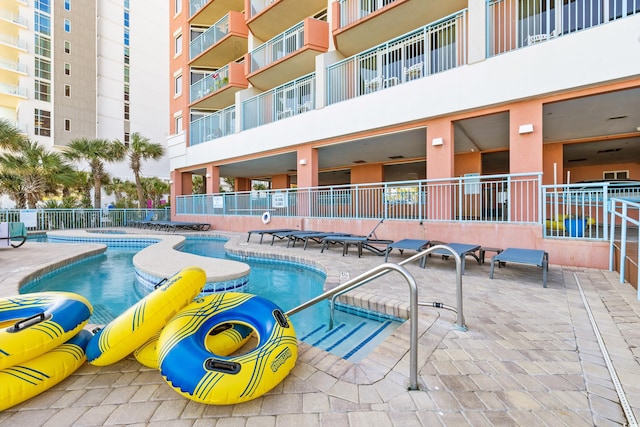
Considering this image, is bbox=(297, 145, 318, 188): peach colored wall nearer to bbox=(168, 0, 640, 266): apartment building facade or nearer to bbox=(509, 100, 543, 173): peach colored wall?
bbox=(168, 0, 640, 266): apartment building facade

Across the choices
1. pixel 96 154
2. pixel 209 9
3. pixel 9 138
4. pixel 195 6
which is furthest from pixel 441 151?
pixel 9 138

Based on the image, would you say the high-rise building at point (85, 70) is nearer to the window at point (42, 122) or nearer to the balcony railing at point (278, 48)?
the window at point (42, 122)

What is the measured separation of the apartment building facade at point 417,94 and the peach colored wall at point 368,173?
0.06 meters

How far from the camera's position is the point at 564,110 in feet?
25.6

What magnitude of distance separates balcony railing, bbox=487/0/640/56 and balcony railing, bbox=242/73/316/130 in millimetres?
6426

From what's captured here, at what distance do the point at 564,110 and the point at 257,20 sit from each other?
1271 centimetres

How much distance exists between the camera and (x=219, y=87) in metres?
16.2

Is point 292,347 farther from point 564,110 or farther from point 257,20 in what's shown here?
point 257,20

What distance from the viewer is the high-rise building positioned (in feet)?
94.0

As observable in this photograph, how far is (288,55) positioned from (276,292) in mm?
10364

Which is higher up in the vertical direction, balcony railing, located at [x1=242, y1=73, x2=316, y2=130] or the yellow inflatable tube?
balcony railing, located at [x1=242, y1=73, x2=316, y2=130]

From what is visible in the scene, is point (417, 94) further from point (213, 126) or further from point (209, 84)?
point (209, 84)

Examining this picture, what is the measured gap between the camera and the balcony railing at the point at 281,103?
12.5m

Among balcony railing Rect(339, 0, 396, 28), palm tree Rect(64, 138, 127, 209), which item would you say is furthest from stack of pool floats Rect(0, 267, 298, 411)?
palm tree Rect(64, 138, 127, 209)
